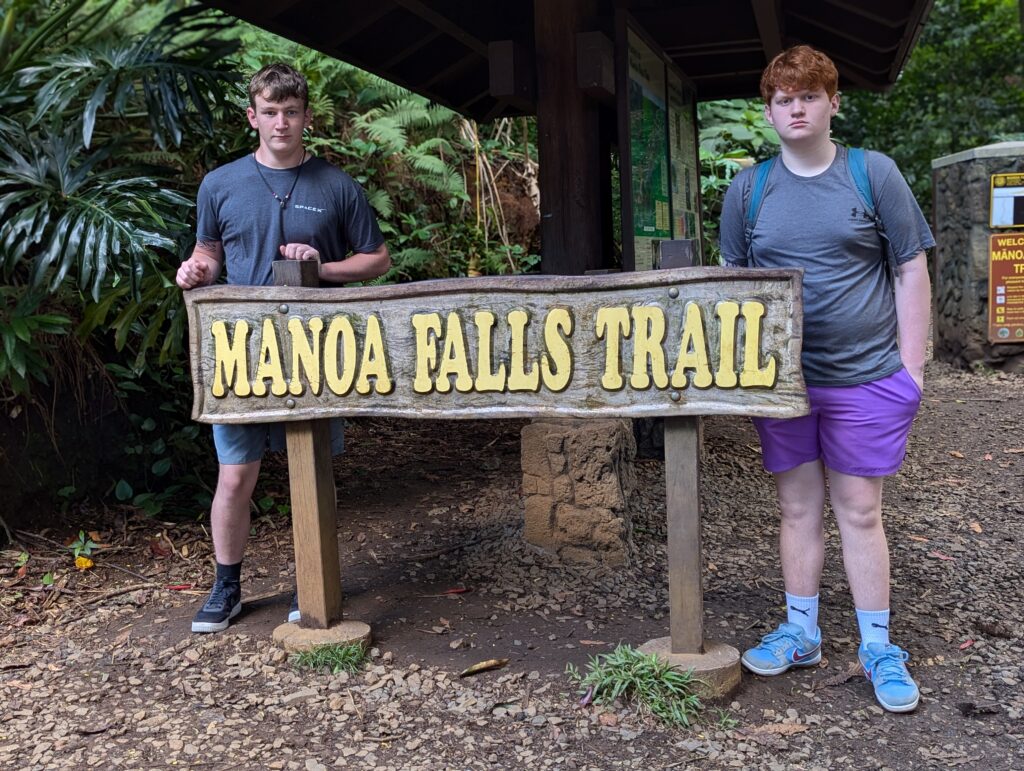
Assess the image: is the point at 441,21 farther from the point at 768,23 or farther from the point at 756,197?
the point at 756,197

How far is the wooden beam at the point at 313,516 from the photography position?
3.09m

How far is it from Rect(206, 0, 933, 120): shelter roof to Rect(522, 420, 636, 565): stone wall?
1708mm

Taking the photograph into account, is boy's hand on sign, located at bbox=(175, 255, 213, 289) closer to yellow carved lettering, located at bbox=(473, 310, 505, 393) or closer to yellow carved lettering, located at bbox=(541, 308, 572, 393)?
yellow carved lettering, located at bbox=(473, 310, 505, 393)

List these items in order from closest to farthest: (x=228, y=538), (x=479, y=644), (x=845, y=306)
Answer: (x=845, y=306)
(x=479, y=644)
(x=228, y=538)

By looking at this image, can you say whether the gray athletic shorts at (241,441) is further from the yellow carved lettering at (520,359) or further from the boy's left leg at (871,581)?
the boy's left leg at (871,581)

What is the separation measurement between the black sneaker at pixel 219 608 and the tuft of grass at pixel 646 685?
135cm

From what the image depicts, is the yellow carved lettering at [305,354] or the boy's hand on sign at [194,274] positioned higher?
the boy's hand on sign at [194,274]

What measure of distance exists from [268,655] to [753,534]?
225cm

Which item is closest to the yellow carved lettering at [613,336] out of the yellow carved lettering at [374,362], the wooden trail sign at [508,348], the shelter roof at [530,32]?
the wooden trail sign at [508,348]

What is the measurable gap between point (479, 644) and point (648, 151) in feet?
8.73

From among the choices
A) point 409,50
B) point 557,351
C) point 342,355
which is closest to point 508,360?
point 557,351

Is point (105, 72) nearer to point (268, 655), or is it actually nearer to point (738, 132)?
point (268, 655)

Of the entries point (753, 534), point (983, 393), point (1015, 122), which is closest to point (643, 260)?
point (753, 534)

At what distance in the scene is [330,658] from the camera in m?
3.05
